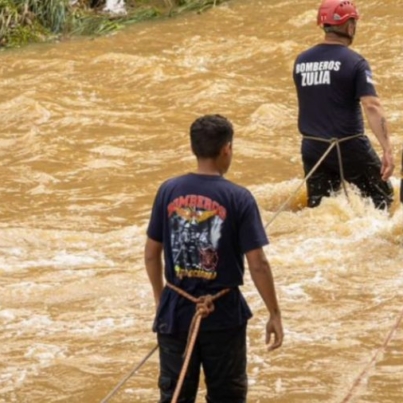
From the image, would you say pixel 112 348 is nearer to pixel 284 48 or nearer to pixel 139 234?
pixel 139 234

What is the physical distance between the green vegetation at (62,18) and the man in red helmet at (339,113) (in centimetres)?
986

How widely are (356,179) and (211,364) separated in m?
3.67

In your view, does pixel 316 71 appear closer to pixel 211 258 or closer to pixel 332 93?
pixel 332 93

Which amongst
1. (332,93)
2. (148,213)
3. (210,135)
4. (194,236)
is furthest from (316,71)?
(194,236)

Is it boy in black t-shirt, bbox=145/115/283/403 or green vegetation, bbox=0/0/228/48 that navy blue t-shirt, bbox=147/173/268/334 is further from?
green vegetation, bbox=0/0/228/48

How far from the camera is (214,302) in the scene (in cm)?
466

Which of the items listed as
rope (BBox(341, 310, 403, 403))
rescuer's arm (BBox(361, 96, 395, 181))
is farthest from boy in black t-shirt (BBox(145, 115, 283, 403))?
rescuer's arm (BBox(361, 96, 395, 181))

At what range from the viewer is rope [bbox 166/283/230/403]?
4.61 m

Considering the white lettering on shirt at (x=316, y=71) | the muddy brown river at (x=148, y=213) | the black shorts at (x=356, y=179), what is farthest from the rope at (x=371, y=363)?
the white lettering on shirt at (x=316, y=71)

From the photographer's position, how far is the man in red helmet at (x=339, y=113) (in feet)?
25.0

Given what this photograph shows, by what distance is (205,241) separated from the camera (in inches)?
184

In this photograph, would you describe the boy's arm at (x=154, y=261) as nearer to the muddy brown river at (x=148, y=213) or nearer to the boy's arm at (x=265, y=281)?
the boy's arm at (x=265, y=281)

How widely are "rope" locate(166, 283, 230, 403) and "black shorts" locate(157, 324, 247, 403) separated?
0.06 meters

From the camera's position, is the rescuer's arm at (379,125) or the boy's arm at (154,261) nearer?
the boy's arm at (154,261)
